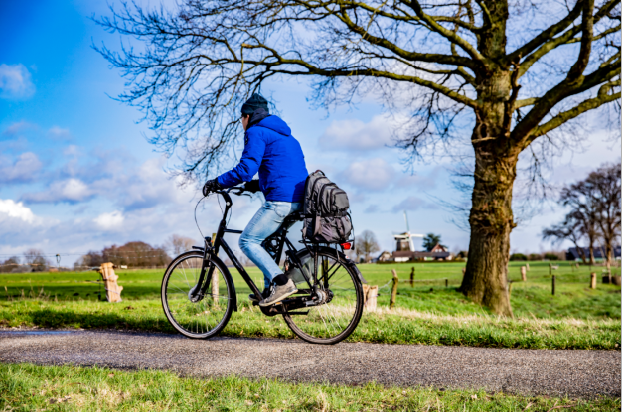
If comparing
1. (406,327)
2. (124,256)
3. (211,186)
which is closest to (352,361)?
(406,327)

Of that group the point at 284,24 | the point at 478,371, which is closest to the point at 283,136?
the point at 478,371

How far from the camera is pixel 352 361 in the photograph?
500cm

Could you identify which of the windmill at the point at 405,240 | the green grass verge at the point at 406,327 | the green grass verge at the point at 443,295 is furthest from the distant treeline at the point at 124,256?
the windmill at the point at 405,240

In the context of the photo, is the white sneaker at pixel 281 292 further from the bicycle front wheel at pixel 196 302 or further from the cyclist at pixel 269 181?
the bicycle front wheel at pixel 196 302

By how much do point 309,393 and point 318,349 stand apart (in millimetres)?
1679

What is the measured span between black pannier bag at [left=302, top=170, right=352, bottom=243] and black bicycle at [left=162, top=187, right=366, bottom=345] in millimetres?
207

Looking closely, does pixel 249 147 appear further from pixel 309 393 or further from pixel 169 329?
pixel 169 329

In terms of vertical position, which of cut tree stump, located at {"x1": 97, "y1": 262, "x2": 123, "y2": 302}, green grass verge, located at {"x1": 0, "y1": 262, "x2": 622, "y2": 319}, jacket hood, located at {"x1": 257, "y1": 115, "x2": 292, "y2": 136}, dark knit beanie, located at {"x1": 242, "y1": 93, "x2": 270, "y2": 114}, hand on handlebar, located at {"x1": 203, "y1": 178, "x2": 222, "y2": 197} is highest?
dark knit beanie, located at {"x1": 242, "y1": 93, "x2": 270, "y2": 114}

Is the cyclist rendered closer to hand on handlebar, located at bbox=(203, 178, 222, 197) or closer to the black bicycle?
hand on handlebar, located at bbox=(203, 178, 222, 197)

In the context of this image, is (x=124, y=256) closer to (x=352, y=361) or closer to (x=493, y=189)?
(x=493, y=189)

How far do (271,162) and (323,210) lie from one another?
2.55 feet

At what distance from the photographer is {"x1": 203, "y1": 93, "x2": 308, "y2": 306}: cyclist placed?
17.2ft

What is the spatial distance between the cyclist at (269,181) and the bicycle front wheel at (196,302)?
2.40 feet

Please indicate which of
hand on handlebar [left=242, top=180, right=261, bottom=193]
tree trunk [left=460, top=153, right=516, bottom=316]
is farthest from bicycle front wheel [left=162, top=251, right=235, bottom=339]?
tree trunk [left=460, top=153, right=516, bottom=316]
